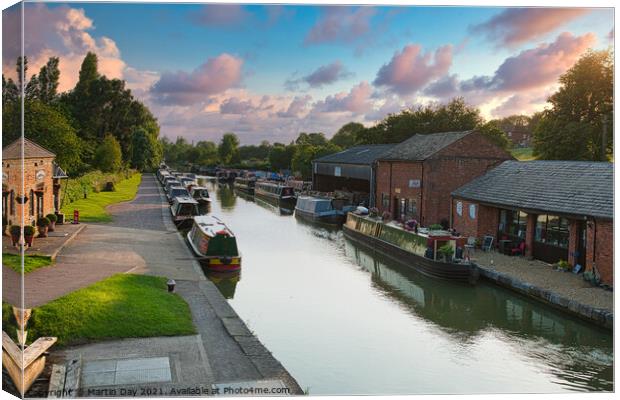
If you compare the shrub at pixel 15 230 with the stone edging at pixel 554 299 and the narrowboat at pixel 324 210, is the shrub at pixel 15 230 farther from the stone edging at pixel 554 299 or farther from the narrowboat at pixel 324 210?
the narrowboat at pixel 324 210

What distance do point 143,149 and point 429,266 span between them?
146ft

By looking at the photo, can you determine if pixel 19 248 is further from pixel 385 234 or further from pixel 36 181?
pixel 385 234

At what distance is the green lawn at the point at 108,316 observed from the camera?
9.16 meters

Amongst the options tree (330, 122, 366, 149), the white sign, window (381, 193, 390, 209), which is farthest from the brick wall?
tree (330, 122, 366, 149)

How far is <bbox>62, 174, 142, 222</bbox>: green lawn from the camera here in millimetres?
24003

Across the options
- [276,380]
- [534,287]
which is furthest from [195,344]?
[534,287]

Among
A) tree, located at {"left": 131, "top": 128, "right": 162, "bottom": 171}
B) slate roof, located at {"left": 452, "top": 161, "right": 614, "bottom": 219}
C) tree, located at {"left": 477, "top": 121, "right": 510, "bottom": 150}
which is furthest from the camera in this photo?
tree, located at {"left": 131, "top": 128, "right": 162, "bottom": 171}

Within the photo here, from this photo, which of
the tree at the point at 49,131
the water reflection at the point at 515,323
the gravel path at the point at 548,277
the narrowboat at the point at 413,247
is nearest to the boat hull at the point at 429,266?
the narrowboat at the point at 413,247

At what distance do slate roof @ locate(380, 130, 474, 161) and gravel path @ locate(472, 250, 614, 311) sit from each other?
6313 millimetres

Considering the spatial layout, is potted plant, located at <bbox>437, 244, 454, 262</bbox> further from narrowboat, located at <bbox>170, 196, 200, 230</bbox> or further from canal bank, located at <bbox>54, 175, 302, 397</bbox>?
narrowboat, located at <bbox>170, 196, 200, 230</bbox>

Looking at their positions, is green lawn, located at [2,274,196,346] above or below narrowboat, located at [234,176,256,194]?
below

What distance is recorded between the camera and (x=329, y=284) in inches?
665

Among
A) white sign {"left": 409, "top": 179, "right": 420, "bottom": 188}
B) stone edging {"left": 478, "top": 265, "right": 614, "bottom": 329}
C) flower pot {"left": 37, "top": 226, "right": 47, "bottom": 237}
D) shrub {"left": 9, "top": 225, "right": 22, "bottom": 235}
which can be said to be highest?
white sign {"left": 409, "top": 179, "right": 420, "bottom": 188}

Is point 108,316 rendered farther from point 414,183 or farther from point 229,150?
point 229,150
